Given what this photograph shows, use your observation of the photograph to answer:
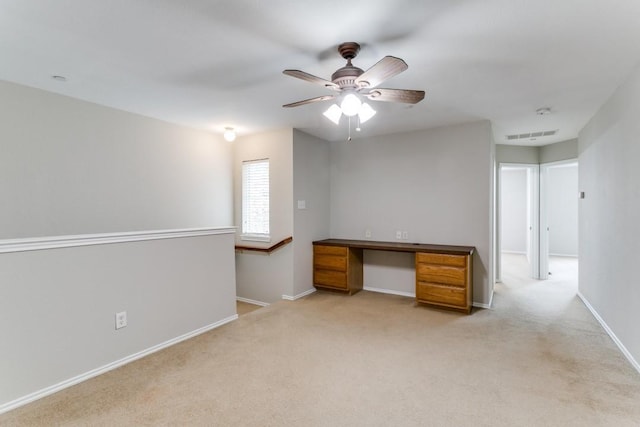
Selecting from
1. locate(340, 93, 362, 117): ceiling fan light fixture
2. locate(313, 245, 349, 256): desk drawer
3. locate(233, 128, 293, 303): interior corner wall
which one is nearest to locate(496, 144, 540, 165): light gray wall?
locate(313, 245, 349, 256): desk drawer

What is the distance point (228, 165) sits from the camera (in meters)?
5.09

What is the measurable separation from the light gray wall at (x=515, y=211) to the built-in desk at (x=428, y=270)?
5773 millimetres

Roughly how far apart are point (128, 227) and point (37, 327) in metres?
1.75

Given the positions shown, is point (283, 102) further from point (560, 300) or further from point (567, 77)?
point (560, 300)

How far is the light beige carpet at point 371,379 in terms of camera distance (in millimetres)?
1942

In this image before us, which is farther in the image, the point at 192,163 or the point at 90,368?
the point at 192,163

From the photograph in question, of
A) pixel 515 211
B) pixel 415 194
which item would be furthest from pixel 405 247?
pixel 515 211

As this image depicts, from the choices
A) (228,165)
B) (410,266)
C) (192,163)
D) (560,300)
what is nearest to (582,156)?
(560,300)

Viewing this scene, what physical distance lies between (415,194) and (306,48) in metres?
2.97

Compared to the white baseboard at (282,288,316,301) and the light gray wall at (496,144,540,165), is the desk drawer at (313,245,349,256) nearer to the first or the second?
the white baseboard at (282,288,316,301)

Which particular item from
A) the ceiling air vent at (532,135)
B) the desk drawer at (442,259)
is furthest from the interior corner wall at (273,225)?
the ceiling air vent at (532,135)

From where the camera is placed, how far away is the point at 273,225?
466 centimetres

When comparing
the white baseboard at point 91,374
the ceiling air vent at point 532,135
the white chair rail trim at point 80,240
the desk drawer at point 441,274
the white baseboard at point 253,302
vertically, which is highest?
the ceiling air vent at point 532,135

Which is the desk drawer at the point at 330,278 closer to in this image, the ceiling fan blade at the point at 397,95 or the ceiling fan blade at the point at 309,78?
the ceiling fan blade at the point at 397,95
